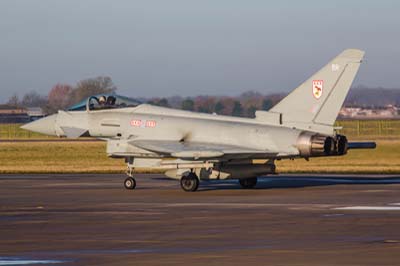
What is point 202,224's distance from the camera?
20328 mm

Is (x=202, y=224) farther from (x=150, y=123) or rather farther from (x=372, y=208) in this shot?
(x=150, y=123)

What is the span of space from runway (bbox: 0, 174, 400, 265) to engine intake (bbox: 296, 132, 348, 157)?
1.23m

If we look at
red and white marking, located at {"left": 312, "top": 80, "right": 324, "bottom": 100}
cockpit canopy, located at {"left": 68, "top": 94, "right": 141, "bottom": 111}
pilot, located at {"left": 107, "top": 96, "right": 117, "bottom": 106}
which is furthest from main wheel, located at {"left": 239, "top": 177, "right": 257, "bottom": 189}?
pilot, located at {"left": 107, "top": 96, "right": 117, "bottom": 106}

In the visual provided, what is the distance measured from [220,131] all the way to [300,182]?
5409 mm

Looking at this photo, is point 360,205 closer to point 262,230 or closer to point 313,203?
point 313,203

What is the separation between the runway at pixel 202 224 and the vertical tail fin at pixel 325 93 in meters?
2.26

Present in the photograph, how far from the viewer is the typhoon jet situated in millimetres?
29000

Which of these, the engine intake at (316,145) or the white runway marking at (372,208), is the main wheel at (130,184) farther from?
the white runway marking at (372,208)

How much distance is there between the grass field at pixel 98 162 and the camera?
142 ft

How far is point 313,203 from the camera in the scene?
1005 inches

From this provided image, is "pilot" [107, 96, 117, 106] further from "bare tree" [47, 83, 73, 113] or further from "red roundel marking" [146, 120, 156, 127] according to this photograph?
"bare tree" [47, 83, 73, 113]

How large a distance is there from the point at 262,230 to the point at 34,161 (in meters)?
33.9

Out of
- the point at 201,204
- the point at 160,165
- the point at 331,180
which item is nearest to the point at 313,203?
the point at 201,204

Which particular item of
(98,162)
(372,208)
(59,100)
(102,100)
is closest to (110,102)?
(102,100)
